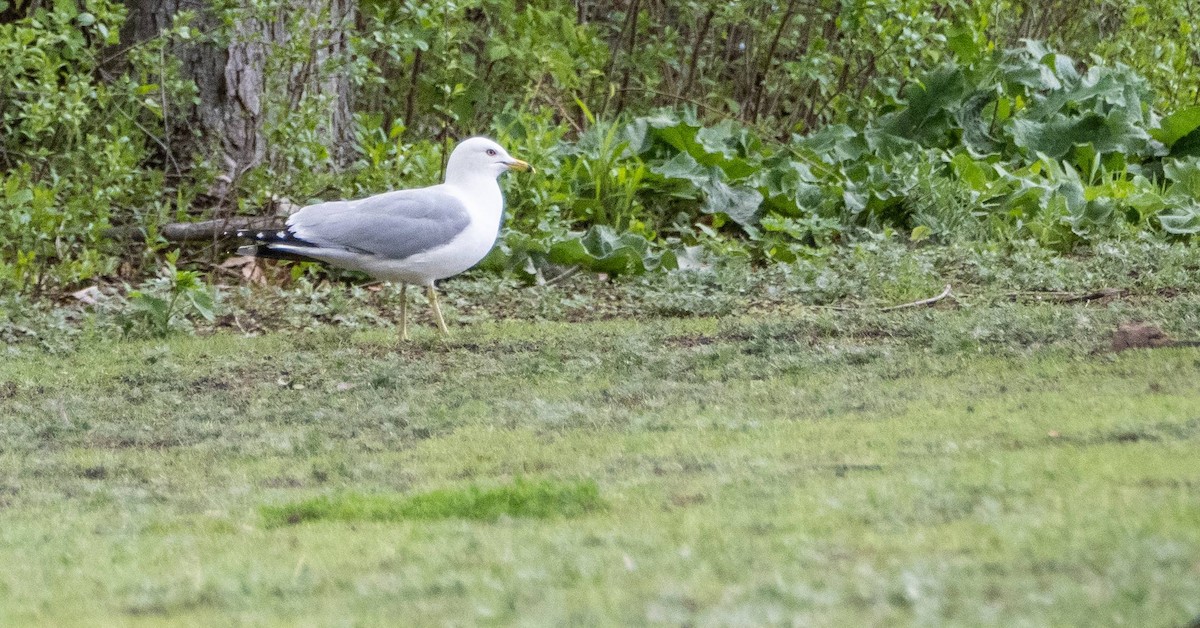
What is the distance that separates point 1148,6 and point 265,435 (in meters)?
8.47

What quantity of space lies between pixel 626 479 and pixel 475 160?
11.2ft

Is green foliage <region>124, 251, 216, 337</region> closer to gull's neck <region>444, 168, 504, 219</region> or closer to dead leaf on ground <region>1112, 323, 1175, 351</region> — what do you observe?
gull's neck <region>444, 168, 504, 219</region>

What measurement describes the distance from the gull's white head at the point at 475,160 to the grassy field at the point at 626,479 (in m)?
1.09

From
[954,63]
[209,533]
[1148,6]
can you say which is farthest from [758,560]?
[1148,6]

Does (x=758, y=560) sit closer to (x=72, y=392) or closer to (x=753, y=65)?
(x=72, y=392)

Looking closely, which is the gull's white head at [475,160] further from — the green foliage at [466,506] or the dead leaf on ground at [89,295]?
the green foliage at [466,506]

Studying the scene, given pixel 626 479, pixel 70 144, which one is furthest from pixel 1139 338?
pixel 70 144

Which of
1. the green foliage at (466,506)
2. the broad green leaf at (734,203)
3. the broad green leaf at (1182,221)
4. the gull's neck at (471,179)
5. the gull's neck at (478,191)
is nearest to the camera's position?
the green foliage at (466,506)

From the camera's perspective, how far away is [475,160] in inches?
247

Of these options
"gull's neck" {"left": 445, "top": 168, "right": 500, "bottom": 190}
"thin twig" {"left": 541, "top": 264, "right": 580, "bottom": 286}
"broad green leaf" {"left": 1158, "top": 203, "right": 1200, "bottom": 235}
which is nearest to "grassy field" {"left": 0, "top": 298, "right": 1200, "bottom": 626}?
"gull's neck" {"left": 445, "top": 168, "right": 500, "bottom": 190}

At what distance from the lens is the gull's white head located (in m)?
6.25

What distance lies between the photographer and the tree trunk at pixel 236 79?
7.53 metres

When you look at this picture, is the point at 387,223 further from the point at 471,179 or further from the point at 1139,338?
the point at 1139,338

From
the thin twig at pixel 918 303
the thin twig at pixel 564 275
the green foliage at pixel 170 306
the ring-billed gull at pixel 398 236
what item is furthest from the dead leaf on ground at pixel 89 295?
the thin twig at pixel 918 303
